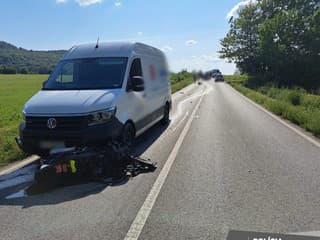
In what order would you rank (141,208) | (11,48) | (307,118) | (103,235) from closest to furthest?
(103,235) → (141,208) → (307,118) → (11,48)

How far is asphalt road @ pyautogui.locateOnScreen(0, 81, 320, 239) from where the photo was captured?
3.75 m

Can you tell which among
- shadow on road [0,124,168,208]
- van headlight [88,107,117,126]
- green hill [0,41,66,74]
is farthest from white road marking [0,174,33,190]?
green hill [0,41,66,74]

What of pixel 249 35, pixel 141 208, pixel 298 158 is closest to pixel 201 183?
pixel 141 208

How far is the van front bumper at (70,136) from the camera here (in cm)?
592

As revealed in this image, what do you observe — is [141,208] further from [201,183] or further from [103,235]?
[201,183]

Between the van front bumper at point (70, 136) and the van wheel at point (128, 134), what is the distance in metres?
0.40

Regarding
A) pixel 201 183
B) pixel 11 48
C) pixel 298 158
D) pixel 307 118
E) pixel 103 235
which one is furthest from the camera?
pixel 11 48

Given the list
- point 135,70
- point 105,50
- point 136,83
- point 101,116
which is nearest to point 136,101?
point 136,83

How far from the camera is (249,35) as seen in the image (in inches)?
2083

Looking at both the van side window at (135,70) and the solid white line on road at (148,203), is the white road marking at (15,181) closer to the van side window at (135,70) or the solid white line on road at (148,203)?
the solid white line on road at (148,203)

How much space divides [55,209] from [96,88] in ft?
10.0

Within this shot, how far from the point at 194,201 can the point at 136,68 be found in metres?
4.24

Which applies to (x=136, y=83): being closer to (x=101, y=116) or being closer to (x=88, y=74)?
(x=88, y=74)

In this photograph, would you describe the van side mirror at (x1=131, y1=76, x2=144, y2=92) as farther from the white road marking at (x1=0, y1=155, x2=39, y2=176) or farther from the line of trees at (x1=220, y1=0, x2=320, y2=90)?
the line of trees at (x1=220, y1=0, x2=320, y2=90)
